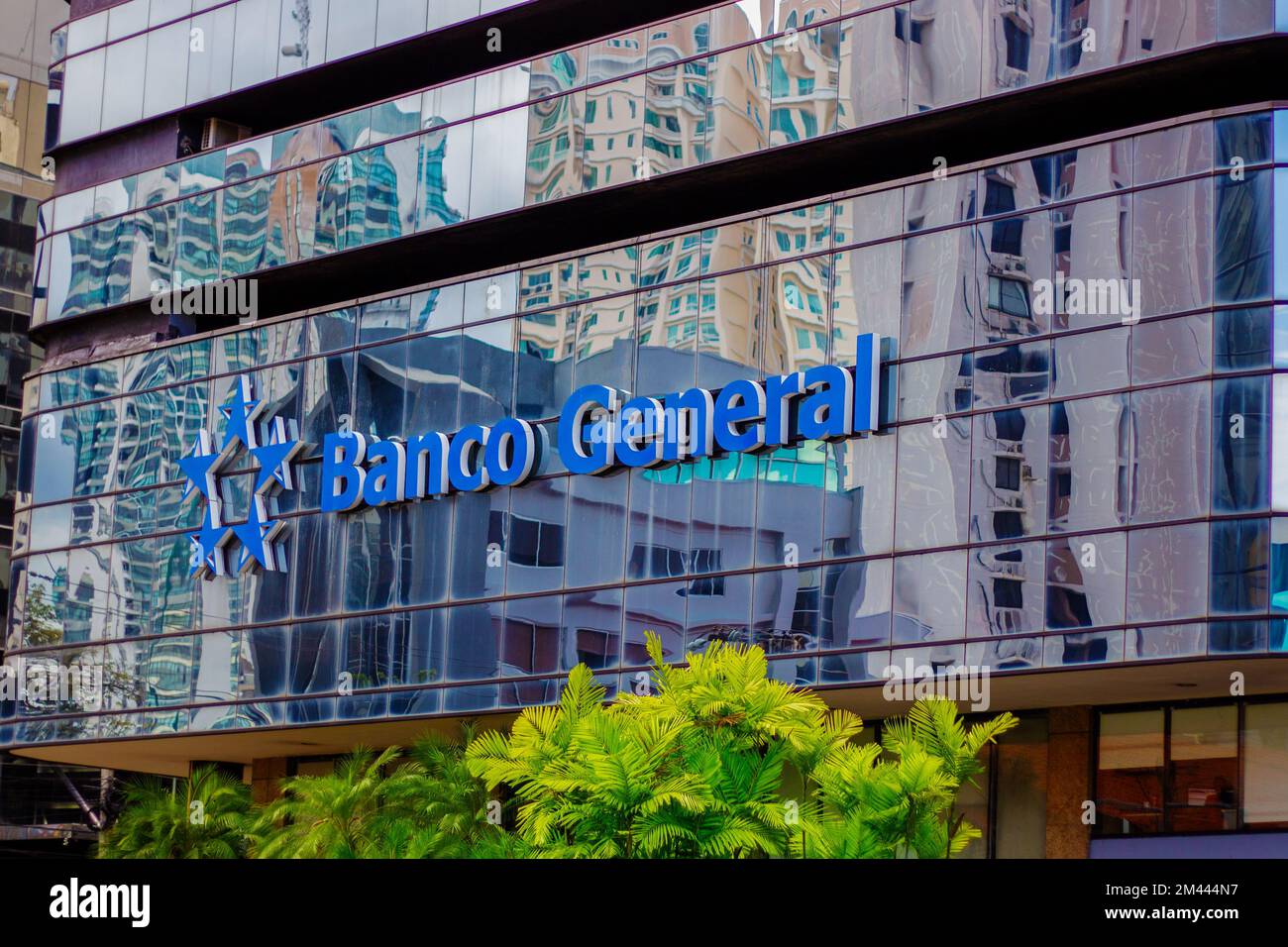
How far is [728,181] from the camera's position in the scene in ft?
110

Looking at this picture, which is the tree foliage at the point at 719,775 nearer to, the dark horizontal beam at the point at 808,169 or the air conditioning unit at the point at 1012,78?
the air conditioning unit at the point at 1012,78

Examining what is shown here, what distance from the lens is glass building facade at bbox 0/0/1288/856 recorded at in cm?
2556

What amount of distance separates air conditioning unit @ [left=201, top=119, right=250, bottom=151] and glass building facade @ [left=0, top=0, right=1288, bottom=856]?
5.73 feet

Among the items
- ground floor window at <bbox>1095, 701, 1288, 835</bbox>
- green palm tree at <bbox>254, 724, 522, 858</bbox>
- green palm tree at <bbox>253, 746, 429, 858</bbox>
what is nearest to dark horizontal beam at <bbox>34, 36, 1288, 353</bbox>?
ground floor window at <bbox>1095, 701, 1288, 835</bbox>

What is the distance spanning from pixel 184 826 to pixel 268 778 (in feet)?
19.7

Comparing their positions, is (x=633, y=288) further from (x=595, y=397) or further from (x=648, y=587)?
(x=648, y=587)

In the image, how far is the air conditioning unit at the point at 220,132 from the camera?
143 ft

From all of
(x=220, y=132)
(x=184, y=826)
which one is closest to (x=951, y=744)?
(x=184, y=826)

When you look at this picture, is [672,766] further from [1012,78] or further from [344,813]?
[1012,78]

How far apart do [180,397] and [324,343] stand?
444 centimetres

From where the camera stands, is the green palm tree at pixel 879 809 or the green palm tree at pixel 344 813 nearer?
the green palm tree at pixel 879 809

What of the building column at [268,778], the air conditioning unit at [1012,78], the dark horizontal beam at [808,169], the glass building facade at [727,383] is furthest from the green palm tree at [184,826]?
the air conditioning unit at [1012,78]

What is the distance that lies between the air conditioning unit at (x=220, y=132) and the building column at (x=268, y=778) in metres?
14.6
